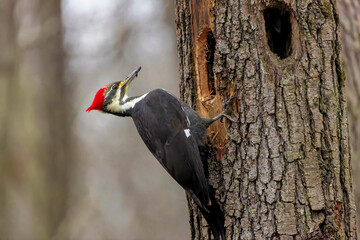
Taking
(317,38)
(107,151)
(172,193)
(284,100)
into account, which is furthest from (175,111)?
(107,151)

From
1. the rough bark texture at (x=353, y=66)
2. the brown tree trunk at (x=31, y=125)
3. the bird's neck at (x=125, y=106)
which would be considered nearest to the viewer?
the bird's neck at (x=125, y=106)

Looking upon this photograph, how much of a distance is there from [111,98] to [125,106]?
148 mm

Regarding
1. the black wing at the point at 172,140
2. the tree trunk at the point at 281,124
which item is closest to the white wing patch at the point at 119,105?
the black wing at the point at 172,140

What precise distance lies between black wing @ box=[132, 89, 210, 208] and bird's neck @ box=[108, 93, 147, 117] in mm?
93

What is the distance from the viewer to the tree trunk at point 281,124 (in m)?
2.69

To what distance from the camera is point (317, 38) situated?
2850 millimetres

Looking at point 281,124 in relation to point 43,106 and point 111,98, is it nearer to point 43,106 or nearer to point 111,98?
point 111,98

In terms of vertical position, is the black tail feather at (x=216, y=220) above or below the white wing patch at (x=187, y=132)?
below

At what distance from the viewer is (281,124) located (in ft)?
9.06

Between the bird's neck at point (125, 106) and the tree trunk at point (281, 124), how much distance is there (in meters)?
0.87

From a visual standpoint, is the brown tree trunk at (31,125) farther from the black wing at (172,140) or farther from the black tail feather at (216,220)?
the black tail feather at (216,220)

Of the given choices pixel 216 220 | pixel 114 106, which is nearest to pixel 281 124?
pixel 216 220

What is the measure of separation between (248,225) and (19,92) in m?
4.99

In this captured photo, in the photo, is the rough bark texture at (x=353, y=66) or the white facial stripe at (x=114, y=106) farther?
the rough bark texture at (x=353, y=66)
